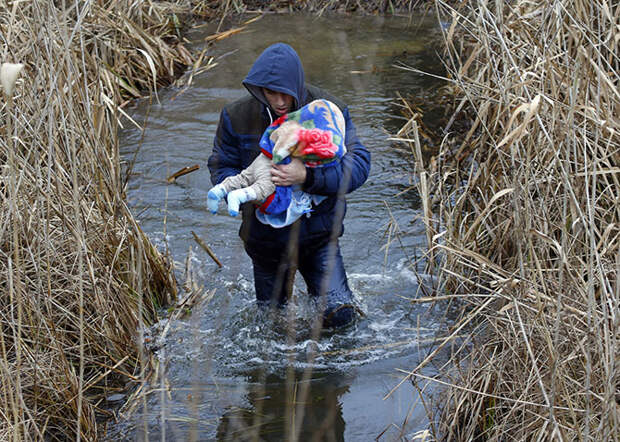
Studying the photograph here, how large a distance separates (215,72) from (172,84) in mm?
577

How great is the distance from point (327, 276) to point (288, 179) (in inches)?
25.7

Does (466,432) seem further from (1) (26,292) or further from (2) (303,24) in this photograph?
(2) (303,24)

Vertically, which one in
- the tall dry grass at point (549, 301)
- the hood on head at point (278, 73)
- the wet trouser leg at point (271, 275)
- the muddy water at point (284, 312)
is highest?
the hood on head at point (278, 73)

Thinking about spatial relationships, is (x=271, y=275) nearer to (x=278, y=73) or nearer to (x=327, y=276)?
(x=327, y=276)

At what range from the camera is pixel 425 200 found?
4.09m

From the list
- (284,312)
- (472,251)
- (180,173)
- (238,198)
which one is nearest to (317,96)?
(238,198)

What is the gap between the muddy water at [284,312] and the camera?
11.2ft

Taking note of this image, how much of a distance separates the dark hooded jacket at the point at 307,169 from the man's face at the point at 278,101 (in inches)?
1.2

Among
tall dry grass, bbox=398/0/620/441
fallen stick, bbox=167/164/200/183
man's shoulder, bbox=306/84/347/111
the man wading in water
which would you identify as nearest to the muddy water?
fallen stick, bbox=167/164/200/183

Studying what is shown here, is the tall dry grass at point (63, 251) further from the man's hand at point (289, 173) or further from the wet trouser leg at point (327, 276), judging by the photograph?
the wet trouser leg at point (327, 276)

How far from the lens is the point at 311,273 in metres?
3.87

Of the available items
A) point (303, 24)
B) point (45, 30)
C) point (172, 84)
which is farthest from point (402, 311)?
point (303, 24)

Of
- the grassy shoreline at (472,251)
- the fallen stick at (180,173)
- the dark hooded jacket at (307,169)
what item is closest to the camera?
the grassy shoreline at (472,251)

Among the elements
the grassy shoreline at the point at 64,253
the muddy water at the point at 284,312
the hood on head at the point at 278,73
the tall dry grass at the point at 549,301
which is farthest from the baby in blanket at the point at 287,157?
the tall dry grass at the point at 549,301
